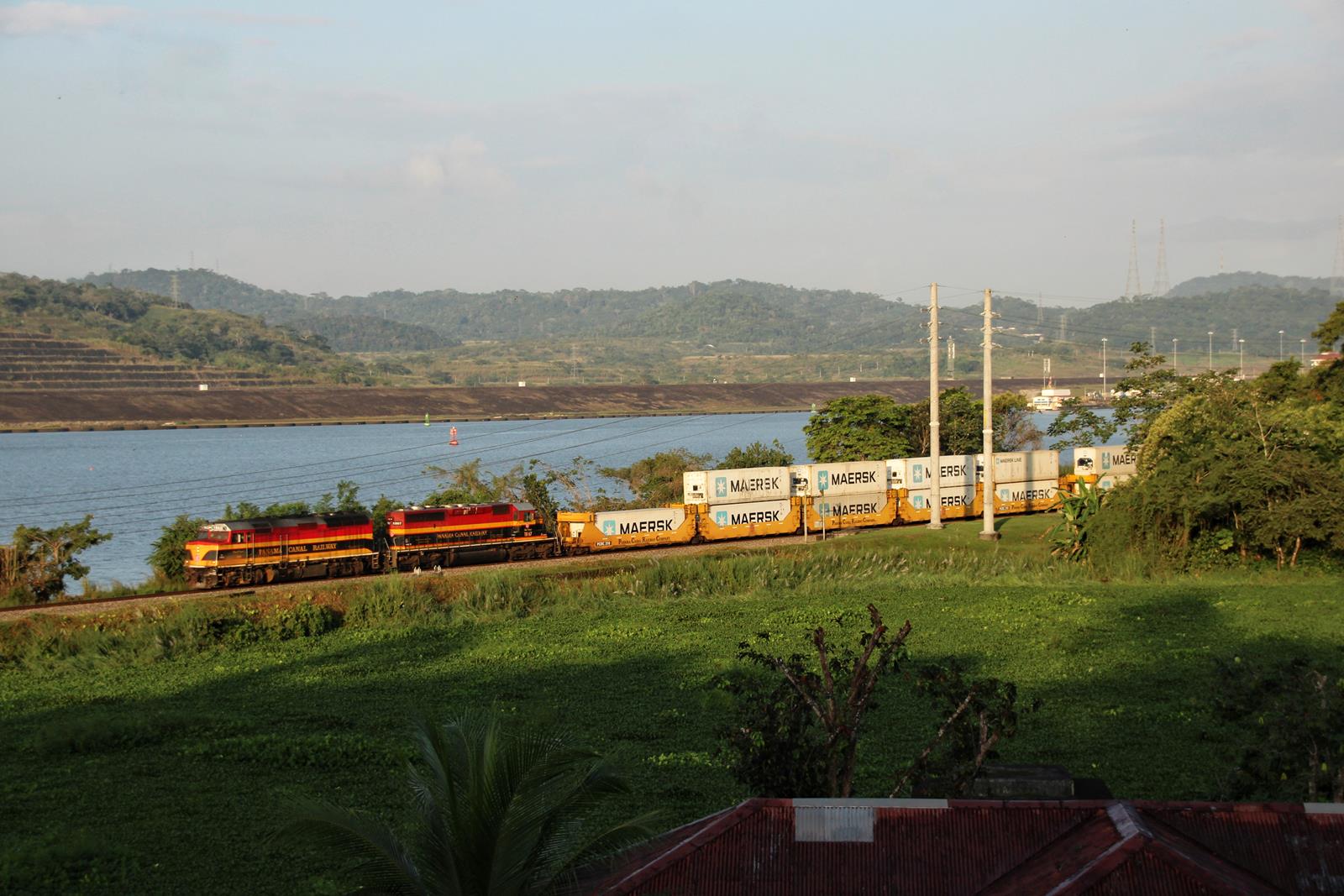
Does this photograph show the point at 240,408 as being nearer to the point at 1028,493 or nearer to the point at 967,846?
the point at 1028,493

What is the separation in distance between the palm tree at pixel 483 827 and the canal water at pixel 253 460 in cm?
4722

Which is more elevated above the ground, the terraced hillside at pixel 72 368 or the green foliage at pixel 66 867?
the terraced hillside at pixel 72 368

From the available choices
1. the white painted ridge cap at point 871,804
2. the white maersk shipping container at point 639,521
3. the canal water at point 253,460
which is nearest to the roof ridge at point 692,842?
the white painted ridge cap at point 871,804

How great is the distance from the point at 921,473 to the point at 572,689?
3591 cm

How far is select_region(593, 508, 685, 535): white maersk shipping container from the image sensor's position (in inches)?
2078

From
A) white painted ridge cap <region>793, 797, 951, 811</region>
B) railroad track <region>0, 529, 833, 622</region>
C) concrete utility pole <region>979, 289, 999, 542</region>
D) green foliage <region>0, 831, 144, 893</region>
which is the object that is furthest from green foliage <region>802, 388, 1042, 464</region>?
white painted ridge cap <region>793, 797, 951, 811</region>

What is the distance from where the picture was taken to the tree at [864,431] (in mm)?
74000

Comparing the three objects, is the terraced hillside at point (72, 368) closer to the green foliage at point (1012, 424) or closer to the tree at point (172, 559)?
the green foliage at point (1012, 424)

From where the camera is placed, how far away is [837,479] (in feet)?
192

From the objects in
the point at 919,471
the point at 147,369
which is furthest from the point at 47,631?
the point at 147,369

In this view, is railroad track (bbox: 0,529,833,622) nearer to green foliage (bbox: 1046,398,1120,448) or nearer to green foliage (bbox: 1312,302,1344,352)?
green foliage (bbox: 1046,398,1120,448)

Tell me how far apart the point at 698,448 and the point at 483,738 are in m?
131

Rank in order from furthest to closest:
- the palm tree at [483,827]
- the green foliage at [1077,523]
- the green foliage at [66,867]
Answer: the green foliage at [1077,523]
the green foliage at [66,867]
the palm tree at [483,827]

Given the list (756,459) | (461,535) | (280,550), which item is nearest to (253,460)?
(756,459)
